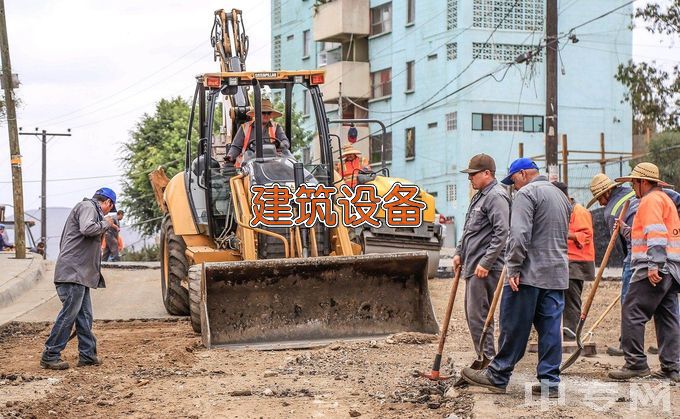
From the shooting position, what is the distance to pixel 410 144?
4356 centimetres

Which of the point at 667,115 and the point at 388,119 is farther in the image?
the point at 388,119

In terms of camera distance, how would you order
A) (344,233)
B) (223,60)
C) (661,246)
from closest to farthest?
1. (661,246)
2. (344,233)
3. (223,60)

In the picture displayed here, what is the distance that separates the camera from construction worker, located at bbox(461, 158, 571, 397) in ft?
28.4

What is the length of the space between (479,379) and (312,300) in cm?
411

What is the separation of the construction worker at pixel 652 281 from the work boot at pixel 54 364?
5192 mm

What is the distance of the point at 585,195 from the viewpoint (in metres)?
39.5

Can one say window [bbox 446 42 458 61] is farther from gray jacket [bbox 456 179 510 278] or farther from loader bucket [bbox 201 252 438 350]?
gray jacket [bbox 456 179 510 278]

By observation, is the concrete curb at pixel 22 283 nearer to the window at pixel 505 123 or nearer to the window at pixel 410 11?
the window at pixel 505 123

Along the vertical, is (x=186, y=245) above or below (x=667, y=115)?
below

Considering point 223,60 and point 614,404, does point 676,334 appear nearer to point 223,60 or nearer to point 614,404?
point 614,404

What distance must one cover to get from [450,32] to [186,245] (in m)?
26.8

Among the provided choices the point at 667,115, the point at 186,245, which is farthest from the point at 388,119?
the point at 186,245

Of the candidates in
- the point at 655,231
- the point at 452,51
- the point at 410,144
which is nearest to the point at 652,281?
the point at 655,231

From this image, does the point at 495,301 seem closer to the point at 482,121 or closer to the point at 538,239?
the point at 538,239
